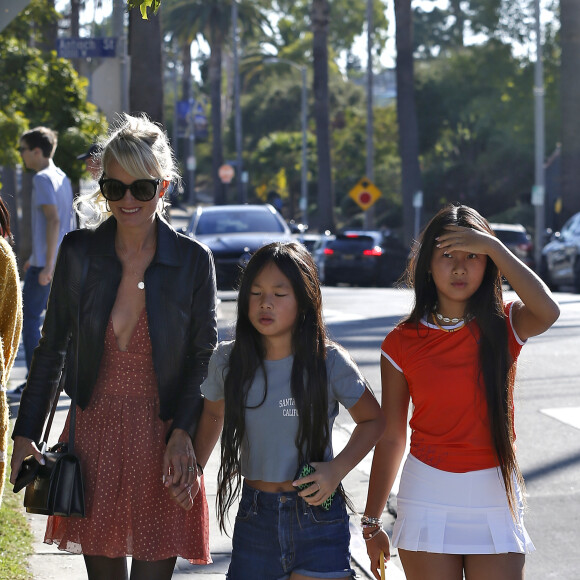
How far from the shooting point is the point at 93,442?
3904mm

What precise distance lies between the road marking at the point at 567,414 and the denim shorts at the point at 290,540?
5724mm

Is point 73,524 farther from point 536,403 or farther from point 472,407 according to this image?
point 536,403

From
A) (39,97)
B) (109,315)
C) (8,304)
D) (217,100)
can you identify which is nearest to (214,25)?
(217,100)

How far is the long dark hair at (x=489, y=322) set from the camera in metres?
3.80

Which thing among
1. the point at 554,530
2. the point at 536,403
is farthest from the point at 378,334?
the point at 554,530

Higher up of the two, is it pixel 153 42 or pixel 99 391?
pixel 153 42

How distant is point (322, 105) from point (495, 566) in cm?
4190

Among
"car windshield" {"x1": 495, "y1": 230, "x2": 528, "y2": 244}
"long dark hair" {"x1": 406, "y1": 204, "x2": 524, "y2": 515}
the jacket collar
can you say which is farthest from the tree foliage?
"car windshield" {"x1": 495, "y1": 230, "x2": 528, "y2": 244}

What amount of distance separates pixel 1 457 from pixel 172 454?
1.76 feet

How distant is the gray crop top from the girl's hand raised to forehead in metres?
0.50

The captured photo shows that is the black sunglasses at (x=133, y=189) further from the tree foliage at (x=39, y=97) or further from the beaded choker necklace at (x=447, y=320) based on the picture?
the tree foliage at (x=39, y=97)

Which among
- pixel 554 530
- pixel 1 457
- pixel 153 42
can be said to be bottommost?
pixel 554 530

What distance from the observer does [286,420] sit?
12.2 ft

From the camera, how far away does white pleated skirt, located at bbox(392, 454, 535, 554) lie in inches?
146
